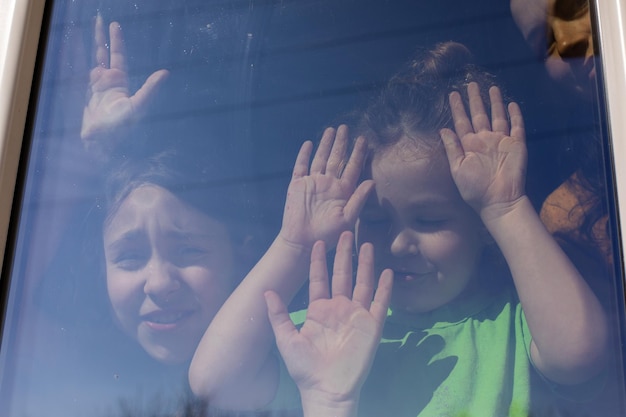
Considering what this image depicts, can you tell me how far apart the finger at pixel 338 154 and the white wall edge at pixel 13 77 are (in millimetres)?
439

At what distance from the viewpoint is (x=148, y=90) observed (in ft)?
3.99

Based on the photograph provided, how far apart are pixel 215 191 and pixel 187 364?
237 mm

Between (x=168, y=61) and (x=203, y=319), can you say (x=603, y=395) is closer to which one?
(x=203, y=319)

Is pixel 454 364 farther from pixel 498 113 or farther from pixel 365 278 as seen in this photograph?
pixel 498 113

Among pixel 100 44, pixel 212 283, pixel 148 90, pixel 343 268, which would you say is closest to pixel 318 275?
pixel 343 268

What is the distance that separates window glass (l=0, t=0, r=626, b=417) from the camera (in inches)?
39.4

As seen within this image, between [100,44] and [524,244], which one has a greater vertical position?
[100,44]

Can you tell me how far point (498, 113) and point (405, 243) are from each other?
0.71ft

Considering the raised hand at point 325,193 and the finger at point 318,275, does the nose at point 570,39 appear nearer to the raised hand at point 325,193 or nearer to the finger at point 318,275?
the raised hand at point 325,193

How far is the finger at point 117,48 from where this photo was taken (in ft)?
4.06

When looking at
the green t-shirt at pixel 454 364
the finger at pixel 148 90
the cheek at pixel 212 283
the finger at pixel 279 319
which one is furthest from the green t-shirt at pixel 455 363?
the finger at pixel 148 90

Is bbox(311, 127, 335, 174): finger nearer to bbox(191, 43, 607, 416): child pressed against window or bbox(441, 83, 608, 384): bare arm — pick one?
bbox(191, 43, 607, 416): child pressed against window

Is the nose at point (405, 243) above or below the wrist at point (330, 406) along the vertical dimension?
above

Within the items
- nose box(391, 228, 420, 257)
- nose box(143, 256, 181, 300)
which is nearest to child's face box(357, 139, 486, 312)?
nose box(391, 228, 420, 257)
